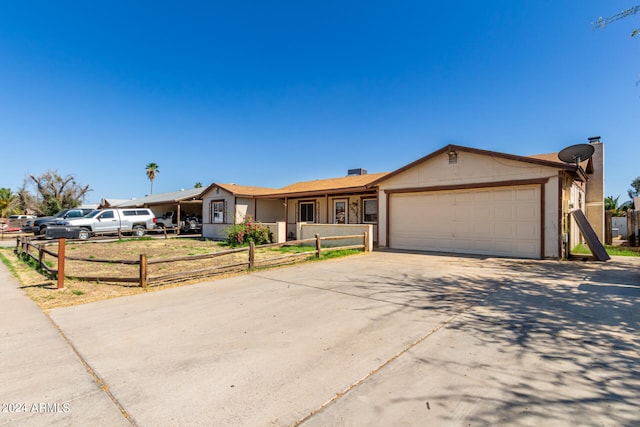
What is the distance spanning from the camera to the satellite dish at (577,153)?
445 inches

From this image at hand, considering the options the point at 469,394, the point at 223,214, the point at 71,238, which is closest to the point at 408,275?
the point at 469,394

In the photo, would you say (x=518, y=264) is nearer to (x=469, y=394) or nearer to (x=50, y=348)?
(x=469, y=394)

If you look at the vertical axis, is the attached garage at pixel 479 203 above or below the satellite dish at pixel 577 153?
below

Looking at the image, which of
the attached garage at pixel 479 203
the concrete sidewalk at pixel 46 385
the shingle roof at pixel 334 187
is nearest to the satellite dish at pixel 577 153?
the attached garage at pixel 479 203

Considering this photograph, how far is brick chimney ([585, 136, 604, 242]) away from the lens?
16531 mm

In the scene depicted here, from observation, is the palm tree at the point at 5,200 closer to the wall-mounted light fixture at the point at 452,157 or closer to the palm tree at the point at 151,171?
the palm tree at the point at 151,171

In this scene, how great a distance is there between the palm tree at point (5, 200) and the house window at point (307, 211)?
50.8 m

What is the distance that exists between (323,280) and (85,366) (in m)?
5.07

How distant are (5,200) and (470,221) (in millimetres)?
61923

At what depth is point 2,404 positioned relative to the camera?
9.08 ft

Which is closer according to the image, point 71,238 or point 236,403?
point 236,403

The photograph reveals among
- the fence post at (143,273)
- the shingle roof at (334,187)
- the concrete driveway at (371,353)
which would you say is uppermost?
the shingle roof at (334,187)

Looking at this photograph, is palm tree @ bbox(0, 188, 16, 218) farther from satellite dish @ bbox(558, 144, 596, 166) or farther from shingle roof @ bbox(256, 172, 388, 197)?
satellite dish @ bbox(558, 144, 596, 166)

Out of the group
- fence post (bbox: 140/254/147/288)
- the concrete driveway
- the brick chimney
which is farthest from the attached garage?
fence post (bbox: 140/254/147/288)
